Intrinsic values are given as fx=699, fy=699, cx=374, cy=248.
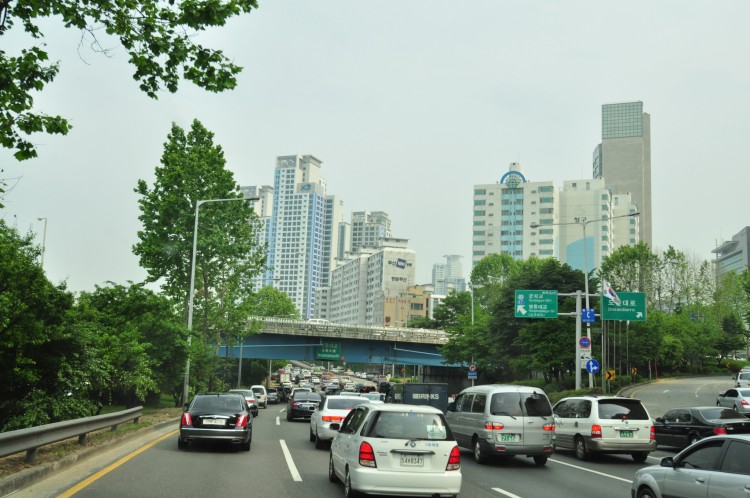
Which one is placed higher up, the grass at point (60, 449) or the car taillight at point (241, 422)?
the car taillight at point (241, 422)

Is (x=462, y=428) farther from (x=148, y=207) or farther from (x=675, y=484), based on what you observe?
(x=148, y=207)

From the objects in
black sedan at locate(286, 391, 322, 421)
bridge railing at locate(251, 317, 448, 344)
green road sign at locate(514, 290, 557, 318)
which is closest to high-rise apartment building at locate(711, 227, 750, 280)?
bridge railing at locate(251, 317, 448, 344)

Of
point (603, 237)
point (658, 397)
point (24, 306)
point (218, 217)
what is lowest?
point (658, 397)

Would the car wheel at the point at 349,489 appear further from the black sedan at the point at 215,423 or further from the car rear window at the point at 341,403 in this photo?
the car rear window at the point at 341,403

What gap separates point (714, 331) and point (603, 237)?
3163 inches

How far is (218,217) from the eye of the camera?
40938mm

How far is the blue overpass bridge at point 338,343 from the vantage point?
72250 millimetres

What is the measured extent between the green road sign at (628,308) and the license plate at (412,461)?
31944 millimetres

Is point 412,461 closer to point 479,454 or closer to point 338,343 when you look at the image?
point 479,454

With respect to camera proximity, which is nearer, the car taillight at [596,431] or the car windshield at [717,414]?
the car taillight at [596,431]

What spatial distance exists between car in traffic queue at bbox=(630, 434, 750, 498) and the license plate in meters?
3.23

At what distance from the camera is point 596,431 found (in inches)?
712

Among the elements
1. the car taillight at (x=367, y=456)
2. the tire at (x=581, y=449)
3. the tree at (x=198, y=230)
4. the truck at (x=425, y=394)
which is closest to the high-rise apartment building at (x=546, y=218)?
the tree at (x=198, y=230)

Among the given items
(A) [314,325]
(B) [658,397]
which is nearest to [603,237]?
(A) [314,325]
